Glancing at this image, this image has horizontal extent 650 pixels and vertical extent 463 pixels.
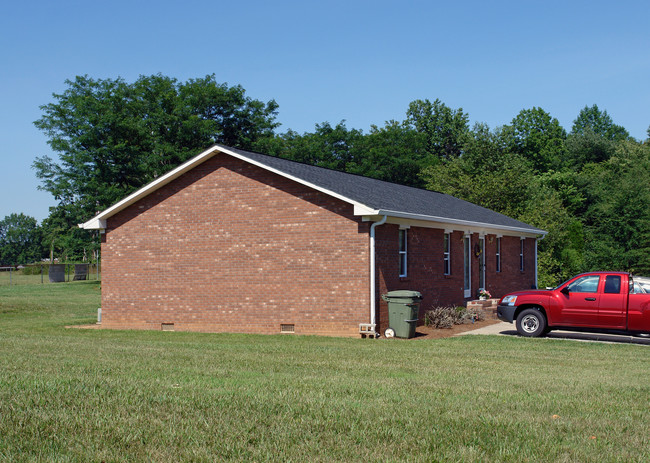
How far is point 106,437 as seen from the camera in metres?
6.72

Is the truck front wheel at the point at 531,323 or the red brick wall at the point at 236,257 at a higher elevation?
the red brick wall at the point at 236,257

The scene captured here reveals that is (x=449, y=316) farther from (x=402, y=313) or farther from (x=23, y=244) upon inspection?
(x=23, y=244)

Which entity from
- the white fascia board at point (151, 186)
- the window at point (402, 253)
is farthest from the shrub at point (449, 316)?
the white fascia board at point (151, 186)

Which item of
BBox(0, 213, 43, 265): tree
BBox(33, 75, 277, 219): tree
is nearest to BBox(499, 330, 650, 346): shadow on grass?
BBox(33, 75, 277, 219): tree

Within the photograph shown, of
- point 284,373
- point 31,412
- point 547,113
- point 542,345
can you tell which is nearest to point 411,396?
point 284,373

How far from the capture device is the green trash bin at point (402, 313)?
18.8 m

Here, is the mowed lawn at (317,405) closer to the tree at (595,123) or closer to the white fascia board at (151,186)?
the white fascia board at (151,186)

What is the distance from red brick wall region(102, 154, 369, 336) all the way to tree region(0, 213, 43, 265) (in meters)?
125

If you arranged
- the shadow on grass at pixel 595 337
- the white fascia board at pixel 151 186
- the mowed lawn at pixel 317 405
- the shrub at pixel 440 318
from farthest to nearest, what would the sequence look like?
the shrub at pixel 440 318 → the white fascia board at pixel 151 186 → the shadow on grass at pixel 595 337 → the mowed lawn at pixel 317 405

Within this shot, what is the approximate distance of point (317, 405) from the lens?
820cm

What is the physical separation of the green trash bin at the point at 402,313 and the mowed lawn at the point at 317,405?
3.92 metres

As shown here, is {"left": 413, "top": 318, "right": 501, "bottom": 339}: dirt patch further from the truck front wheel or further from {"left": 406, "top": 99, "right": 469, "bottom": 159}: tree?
{"left": 406, "top": 99, "right": 469, "bottom": 159}: tree

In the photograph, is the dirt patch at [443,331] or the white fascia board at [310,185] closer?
the white fascia board at [310,185]

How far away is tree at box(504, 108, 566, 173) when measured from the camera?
74.4 m
